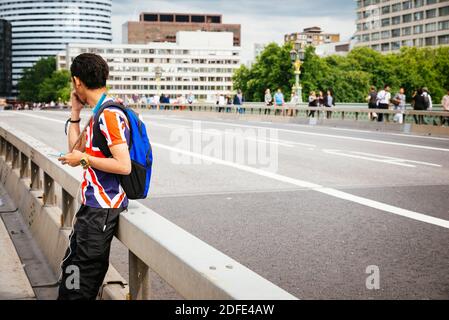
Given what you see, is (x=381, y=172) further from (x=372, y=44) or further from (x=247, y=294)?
(x=372, y=44)

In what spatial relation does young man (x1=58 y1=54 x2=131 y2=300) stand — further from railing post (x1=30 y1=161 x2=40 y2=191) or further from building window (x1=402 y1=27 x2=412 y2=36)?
building window (x1=402 y1=27 x2=412 y2=36)

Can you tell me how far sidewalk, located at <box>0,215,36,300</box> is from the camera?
4949 millimetres

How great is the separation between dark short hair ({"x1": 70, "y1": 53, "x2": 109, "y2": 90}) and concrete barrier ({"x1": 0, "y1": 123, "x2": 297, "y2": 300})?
725 millimetres

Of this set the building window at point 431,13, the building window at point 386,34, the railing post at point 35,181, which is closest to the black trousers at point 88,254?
the railing post at point 35,181

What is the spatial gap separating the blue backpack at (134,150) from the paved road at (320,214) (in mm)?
1533

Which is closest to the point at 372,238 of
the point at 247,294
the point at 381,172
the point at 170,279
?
the point at 170,279

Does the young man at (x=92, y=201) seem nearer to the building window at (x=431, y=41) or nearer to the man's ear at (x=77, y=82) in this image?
the man's ear at (x=77, y=82)

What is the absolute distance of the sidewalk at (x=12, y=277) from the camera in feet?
16.2

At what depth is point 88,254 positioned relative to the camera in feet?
12.5

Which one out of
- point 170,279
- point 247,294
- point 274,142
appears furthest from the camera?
point 274,142

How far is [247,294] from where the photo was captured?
7.52ft

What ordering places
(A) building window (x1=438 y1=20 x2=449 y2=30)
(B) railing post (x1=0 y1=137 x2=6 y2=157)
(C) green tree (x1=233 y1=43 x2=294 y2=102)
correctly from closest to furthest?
(B) railing post (x1=0 y1=137 x2=6 y2=157) < (C) green tree (x1=233 y1=43 x2=294 y2=102) < (A) building window (x1=438 y1=20 x2=449 y2=30)

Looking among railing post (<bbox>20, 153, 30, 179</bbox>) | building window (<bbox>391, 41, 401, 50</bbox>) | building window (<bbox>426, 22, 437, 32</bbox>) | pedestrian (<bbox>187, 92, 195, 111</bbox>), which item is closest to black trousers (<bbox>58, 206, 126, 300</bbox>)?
railing post (<bbox>20, 153, 30, 179</bbox>)
